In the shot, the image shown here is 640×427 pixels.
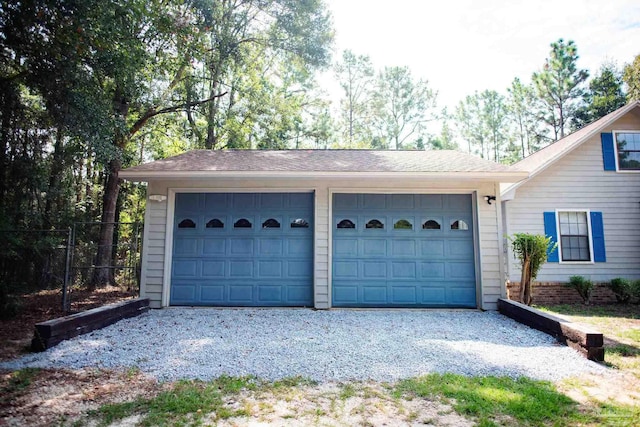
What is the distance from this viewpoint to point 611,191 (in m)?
8.55

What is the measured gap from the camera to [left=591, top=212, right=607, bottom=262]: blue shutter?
8321 millimetres

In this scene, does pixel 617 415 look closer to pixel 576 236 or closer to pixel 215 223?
pixel 215 223

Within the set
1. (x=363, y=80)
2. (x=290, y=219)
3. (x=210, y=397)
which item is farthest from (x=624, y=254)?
(x=363, y=80)

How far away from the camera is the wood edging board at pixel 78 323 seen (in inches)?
161

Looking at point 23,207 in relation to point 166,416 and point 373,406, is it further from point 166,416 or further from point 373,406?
point 373,406

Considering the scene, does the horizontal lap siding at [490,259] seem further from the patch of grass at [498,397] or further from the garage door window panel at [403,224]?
the patch of grass at [498,397]

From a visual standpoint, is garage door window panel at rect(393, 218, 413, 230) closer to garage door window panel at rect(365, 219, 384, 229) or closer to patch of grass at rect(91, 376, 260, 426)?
garage door window panel at rect(365, 219, 384, 229)

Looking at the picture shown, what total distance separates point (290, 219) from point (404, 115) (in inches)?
710

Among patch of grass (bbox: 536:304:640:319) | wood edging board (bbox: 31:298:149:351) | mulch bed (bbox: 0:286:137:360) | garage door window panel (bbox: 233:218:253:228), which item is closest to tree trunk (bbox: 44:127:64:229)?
mulch bed (bbox: 0:286:137:360)

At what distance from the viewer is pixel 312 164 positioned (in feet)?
23.3

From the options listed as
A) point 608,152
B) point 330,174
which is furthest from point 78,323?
point 608,152

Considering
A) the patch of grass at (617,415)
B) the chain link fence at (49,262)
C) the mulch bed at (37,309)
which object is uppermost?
the chain link fence at (49,262)

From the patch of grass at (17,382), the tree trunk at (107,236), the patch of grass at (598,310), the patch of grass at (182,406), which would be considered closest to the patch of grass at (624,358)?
the patch of grass at (598,310)

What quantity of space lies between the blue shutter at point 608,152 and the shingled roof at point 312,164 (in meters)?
3.68
